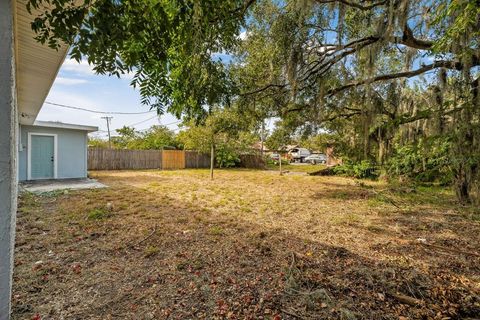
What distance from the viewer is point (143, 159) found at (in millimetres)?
15180

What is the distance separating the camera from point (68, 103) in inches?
667

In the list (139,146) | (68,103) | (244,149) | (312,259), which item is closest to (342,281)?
(312,259)

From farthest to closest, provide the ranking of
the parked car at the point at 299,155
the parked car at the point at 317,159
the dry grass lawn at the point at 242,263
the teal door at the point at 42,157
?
Result: the parked car at the point at 299,155 < the parked car at the point at 317,159 < the teal door at the point at 42,157 < the dry grass lawn at the point at 242,263

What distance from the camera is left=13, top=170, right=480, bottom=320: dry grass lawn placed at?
6.02ft

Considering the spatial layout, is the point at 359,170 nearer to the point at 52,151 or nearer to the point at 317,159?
the point at 52,151

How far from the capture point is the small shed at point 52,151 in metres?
7.93

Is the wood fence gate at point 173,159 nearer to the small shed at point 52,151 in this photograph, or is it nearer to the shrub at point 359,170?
the small shed at point 52,151

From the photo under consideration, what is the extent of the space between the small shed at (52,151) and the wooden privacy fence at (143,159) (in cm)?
431

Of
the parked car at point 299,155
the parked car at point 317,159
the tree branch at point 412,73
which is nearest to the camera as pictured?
the tree branch at point 412,73

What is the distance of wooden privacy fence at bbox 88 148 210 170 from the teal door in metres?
4.62

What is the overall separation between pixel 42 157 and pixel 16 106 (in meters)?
6.06

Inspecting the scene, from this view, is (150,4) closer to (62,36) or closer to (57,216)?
(62,36)

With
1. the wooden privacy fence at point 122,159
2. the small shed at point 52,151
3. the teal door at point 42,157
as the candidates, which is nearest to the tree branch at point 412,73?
the small shed at point 52,151

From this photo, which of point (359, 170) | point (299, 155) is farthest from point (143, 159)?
point (299, 155)
